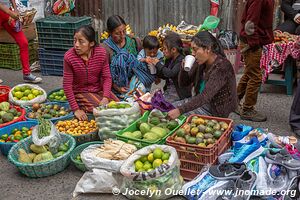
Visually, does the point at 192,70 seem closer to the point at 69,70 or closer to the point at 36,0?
the point at 69,70

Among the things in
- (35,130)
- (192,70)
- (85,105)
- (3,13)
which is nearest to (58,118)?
(85,105)

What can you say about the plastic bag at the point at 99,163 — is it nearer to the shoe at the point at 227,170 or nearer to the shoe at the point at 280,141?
the shoe at the point at 227,170

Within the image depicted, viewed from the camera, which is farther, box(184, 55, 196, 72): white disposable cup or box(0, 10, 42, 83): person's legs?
box(0, 10, 42, 83): person's legs

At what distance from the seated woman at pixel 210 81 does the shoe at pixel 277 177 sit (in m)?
1.01

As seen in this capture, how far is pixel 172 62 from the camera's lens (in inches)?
203

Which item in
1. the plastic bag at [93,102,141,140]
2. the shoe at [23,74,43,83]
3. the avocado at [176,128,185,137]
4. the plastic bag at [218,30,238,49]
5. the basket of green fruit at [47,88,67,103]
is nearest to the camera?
the avocado at [176,128,185,137]

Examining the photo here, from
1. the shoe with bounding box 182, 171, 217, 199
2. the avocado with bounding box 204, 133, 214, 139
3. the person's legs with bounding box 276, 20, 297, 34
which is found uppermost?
the person's legs with bounding box 276, 20, 297, 34

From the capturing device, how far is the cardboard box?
26.1 feet

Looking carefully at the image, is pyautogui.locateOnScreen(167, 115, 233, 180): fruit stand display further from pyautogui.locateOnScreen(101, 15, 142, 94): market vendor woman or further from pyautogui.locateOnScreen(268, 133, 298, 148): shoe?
pyautogui.locateOnScreen(101, 15, 142, 94): market vendor woman

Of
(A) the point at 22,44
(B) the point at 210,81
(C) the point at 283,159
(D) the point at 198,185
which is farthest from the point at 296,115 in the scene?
(A) the point at 22,44

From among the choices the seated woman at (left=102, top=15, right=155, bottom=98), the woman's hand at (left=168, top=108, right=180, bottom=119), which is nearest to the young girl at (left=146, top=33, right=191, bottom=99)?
the seated woman at (left=102, top=15, right=155, bottom=98)

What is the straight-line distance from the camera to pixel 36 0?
350 inches

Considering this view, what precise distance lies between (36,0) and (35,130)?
5158 millimetres

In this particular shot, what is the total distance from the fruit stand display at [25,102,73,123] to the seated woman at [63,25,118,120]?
8.5 inches
